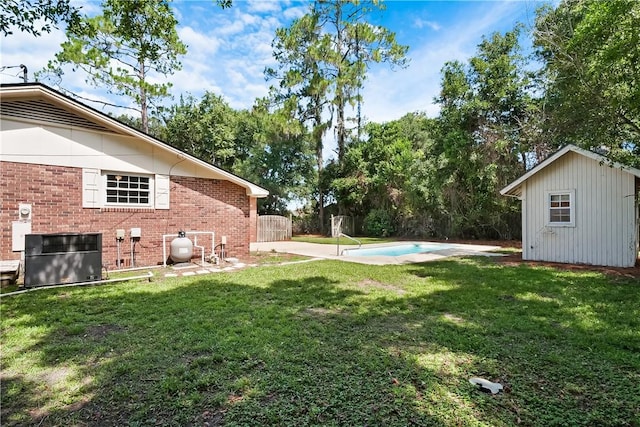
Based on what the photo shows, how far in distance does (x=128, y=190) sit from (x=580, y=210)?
1316cm

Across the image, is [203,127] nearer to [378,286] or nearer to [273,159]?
[273,159]

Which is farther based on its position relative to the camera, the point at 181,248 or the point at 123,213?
the point at 181,248

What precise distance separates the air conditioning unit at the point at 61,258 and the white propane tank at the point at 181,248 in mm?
2339

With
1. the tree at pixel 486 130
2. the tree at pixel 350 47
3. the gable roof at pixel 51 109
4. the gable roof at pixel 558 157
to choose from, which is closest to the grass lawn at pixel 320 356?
the gable roof at pixel 558 157

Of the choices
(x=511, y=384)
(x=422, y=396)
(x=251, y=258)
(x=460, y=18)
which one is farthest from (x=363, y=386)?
(x=460, y=18)

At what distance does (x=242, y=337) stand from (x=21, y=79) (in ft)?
33.3

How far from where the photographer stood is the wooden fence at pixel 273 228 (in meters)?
21.9

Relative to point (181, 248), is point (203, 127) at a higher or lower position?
higher

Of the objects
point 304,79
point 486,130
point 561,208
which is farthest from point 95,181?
point 304,79

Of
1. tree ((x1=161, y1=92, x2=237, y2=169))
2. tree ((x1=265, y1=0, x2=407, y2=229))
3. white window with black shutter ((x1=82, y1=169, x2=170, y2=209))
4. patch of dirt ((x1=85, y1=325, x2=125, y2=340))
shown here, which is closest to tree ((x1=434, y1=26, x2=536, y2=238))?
tree ((x1=265, y1=0, x2=407, y2=229))

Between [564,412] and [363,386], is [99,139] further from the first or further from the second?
[564,412]

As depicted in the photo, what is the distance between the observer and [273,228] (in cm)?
2230

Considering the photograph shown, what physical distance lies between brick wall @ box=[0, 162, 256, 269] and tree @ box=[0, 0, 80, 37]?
Answer: 3.76 m

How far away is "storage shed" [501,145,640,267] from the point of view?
348 inches
